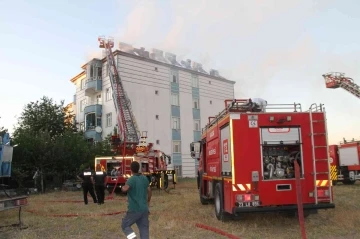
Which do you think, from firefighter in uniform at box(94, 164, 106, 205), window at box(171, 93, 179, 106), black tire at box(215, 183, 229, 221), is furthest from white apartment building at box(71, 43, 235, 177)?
black tire at box(215, 183, 229, 221)

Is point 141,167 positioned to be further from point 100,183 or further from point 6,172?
point 6,172

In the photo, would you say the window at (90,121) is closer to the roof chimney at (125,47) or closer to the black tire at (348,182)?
the roof chimney at (125,47)

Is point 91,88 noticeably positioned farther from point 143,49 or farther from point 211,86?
point 211,86

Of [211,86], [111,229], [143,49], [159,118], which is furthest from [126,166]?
[211,86]

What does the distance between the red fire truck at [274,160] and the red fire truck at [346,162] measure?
50.6 feet

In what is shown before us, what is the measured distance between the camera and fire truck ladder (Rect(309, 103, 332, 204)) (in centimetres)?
865

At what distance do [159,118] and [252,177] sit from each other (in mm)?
31818

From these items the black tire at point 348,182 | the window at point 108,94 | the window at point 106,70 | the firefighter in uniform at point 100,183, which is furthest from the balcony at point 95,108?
the black tire at point 348,182

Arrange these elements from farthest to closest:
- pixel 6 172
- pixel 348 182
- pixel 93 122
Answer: pixel 93 122 → pixel 348 182 → pixel 6 172

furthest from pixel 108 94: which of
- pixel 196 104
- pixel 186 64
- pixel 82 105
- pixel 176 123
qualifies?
pixel 186 64

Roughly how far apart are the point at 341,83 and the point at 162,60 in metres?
19.7

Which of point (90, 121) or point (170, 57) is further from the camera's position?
point (170, 57)

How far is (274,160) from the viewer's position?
909cm

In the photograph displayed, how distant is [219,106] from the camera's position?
4644 cm
